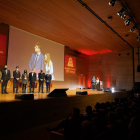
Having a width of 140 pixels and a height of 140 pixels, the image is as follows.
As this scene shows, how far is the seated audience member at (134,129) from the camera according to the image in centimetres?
133

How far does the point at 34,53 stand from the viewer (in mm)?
8461

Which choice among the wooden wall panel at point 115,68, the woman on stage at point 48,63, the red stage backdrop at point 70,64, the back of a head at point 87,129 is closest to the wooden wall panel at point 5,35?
the woman on stage at point 48,63

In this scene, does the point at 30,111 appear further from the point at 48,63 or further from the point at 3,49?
the point at 48,63


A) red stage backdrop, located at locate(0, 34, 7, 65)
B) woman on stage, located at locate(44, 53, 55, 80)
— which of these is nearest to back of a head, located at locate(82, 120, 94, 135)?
red stage backdrop, located at locate(0, 34, 7, 65)

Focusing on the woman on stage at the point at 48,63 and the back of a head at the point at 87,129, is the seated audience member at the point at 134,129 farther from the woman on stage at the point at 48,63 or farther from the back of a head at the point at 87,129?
the woman on stage at the point at 48,63

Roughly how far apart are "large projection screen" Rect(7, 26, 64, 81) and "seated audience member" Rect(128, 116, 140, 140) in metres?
6.75

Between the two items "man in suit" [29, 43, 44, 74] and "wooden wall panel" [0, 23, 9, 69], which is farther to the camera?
"man in suit" [29, 43, 44, 74]

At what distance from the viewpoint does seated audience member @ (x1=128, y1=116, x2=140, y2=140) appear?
1.33 m

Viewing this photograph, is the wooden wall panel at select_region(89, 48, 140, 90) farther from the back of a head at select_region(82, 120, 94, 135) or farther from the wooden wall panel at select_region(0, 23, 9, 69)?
the back of a head at select_region(82, 120, 94, 135)

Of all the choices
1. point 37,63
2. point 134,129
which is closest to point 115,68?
point 37,63

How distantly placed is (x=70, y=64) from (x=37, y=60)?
11.4 ft

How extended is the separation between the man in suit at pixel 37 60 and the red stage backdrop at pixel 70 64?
2506 millimetres

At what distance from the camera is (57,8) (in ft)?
17.9

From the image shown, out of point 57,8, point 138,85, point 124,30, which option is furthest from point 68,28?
point 138,85
